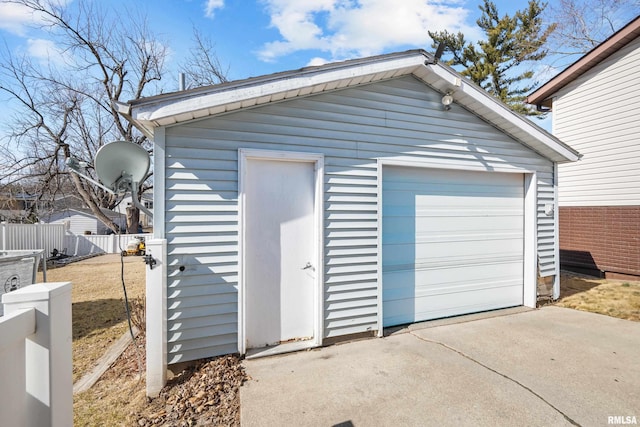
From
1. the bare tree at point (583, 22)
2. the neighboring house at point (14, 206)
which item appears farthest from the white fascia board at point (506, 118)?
the neighboring house at point (14, 206)

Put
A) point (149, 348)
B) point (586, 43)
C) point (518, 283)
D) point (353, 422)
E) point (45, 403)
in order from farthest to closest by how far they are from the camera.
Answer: point (586, 43)
point (518, 283)
point (149, 348)
point (353, 422)
point (45, 403)

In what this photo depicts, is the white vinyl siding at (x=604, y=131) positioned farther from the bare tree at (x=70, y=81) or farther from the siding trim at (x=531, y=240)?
the bare tree at (x=70, y=81)

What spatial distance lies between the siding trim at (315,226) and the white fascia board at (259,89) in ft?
1.92

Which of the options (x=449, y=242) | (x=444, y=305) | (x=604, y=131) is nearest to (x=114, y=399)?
(x=444, y=305)

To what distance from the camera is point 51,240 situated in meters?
12.5

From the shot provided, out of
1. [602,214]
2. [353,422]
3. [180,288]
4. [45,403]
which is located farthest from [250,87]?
[602,214]

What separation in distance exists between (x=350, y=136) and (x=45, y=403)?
355 centimetres

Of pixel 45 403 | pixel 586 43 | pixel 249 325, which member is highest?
pixel 586 43

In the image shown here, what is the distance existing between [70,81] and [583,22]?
22.7 meters

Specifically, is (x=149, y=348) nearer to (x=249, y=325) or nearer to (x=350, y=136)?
(x=249, y=325)

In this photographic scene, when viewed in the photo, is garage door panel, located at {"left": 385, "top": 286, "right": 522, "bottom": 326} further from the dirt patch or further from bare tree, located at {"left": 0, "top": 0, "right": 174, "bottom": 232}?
bare tree, located at {"left": 0, "top": 0, "right": 174, "bottom": 232}

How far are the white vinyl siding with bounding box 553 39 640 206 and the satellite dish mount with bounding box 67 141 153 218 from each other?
33.0 ft

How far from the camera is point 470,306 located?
490cm

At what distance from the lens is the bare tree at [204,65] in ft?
43.1
